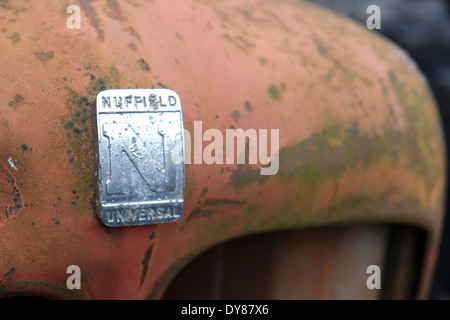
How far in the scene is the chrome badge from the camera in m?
0.65

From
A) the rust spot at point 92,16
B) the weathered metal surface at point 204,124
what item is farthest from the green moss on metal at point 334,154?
the rust spot at point 92,16

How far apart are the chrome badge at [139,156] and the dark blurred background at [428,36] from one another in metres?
1.34

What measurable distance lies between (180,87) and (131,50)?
79 mm

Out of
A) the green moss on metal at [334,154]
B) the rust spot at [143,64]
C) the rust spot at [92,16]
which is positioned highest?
the rust spot at [92,16]

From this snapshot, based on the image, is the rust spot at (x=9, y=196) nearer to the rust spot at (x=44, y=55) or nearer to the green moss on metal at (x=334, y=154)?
the rust spot at (x=44, y=55)

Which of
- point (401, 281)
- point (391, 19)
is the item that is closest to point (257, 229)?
point (401, 281)

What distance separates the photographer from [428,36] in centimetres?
220

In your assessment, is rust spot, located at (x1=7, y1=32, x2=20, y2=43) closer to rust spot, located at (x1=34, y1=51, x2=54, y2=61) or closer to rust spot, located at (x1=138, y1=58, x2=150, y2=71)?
rust spot, located at (x1=34, y1=51, x2=54, y2=61)

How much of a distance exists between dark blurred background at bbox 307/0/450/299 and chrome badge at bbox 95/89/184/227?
1.34m

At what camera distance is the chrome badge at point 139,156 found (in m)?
0.65

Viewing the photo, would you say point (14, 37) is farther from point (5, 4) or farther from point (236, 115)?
point (236, 115)

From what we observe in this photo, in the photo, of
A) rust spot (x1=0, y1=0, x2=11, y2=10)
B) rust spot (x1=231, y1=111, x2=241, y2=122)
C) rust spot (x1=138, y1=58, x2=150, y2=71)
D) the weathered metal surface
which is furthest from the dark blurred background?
rust spot (x1=0, y1=0, x2=11, y2=10)
